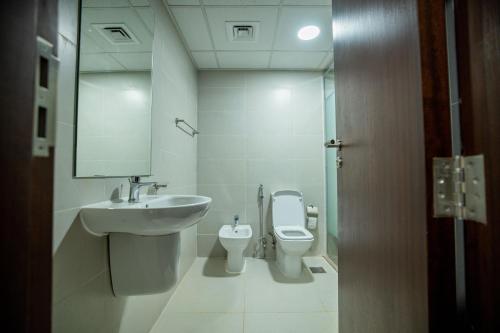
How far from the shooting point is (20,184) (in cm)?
32

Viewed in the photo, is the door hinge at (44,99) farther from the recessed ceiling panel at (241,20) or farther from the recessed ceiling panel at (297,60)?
the recessed ceiling panel at (297,60)

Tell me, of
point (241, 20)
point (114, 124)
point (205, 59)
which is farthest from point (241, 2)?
point (114, 124)

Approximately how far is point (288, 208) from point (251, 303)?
1070mm

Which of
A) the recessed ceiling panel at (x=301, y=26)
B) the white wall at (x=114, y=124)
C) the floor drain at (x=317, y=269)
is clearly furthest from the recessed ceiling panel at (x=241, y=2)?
the floor drain at (x=317, y=269)

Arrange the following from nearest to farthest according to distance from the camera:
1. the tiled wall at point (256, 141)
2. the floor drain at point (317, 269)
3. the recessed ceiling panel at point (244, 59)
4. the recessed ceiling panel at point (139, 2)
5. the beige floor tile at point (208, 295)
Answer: the recessed ceiling panel at point (139, 2) → the beige floor tile at point (208, 295) → the floor drain at point (317, 269) → the recessed ceiling panel at point (244, 59) → the tiled wall at point (256, 141)

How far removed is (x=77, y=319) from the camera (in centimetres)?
76

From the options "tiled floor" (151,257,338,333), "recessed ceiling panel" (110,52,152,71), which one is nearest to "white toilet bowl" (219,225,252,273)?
"tiled floor" (151,257,338,333)

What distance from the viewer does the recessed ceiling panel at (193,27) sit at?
1.65 meters

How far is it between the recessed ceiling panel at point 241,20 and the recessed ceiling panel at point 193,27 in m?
0.07

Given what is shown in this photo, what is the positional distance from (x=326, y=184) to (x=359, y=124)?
1846 millimetres

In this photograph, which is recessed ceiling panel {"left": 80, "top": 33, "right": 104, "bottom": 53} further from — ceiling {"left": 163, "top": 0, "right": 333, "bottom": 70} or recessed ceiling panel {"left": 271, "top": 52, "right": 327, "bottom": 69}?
recessed ceiling panel {"left": 271, "top": 52, "right": 327, "bottom": 69}

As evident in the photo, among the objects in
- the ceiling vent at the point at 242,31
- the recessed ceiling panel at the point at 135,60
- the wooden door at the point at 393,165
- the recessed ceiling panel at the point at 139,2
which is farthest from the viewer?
the ceiling vent at the point at 242,31

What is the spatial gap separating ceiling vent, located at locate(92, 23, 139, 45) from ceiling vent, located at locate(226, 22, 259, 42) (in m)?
0.90

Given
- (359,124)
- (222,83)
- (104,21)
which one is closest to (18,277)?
(359,124)
